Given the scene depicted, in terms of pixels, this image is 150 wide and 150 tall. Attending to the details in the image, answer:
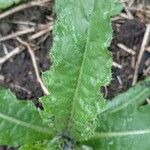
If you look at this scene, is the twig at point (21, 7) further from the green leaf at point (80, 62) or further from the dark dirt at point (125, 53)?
the green leaf at point (80, 62)

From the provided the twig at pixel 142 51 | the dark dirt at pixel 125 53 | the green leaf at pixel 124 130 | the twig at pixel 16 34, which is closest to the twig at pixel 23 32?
the twig at pixel 16 34

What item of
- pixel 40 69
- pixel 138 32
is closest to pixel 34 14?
pixel 40 69

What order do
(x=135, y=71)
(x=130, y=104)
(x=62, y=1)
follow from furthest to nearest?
(x=135, y=71) < (x=130, y=104) < (x=62, y=1)

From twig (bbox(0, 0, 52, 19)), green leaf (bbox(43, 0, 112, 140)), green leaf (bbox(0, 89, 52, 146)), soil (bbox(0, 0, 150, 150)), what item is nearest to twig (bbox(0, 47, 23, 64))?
soil (bbox(0, 0, 150, 150))

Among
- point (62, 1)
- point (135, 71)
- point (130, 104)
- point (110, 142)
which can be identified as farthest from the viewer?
point (135, 71)

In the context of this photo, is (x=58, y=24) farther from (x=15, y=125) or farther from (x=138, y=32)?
(x=138, y=32)

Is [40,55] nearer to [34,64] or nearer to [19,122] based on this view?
[34,64]

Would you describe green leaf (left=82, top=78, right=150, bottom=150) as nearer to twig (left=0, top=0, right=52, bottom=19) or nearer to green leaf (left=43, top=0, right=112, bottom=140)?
green leaf (left=43, top=0, right=112, bottom=140)
